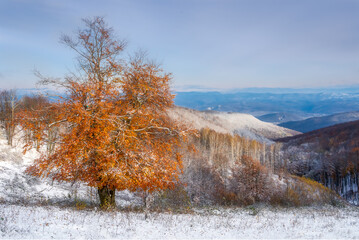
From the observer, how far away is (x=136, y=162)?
1192 centimetres

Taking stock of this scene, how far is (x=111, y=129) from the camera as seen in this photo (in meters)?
11.6

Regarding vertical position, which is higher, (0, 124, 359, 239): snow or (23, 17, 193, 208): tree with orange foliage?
(23, 17, 193, 208): tree with orange foliage

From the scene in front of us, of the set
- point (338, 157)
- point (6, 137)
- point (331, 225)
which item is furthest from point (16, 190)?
point (338, 157)

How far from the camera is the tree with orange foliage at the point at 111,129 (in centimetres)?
1101

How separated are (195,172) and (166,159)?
4482 cm

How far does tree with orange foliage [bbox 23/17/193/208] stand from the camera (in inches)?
433

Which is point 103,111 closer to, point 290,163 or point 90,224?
point 90,224

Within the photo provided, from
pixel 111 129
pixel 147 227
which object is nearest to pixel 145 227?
pixel 147 227

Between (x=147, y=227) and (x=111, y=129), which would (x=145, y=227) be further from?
(x=111, y=129)

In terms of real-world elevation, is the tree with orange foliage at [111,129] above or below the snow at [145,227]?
above

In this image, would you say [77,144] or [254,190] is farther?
[254,190]

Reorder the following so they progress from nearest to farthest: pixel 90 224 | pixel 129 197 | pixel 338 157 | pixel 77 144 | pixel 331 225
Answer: pixel 90 224 → pixel 77 144 → pixel 331 225 → pixel 129 197 → pixel 338 157

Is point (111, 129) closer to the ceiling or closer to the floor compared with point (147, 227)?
closer to the ceiling

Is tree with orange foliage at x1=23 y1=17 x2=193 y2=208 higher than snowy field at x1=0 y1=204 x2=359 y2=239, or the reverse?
tree with orange foliage at x1=23 y1=17 x2=193 y2=208
